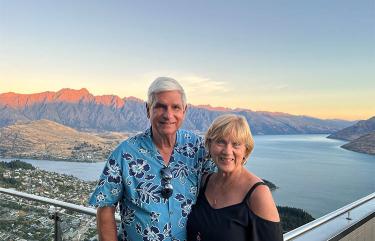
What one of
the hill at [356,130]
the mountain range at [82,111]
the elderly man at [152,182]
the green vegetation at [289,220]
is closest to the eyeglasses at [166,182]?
the elderly man at [152,182]

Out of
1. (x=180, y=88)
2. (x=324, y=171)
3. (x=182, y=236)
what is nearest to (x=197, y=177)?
(x=182, y=236)

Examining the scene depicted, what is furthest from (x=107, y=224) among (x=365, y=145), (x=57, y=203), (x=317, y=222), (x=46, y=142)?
(x=365, y=145)

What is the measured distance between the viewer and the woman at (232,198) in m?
1.19

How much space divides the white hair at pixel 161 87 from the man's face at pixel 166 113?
1 cm

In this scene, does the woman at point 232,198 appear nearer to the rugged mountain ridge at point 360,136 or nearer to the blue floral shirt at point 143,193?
the blue floral shirt at point 143,193

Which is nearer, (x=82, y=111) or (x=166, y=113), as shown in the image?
(x=166, y=113)

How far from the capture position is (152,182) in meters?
1.34

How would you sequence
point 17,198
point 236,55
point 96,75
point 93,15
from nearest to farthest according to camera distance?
1. point 17,198
2. point 93,15
3. point 236,55
4. point 96,75

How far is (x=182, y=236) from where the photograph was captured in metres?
1.36

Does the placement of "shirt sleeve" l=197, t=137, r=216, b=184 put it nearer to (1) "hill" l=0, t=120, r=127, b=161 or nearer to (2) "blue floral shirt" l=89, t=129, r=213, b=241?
(2) "blue floral shirt" l=89, t=129, r=213, b=241

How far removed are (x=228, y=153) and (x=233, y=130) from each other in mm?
87

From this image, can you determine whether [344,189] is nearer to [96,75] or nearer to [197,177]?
[197,177]

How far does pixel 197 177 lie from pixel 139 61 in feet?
120

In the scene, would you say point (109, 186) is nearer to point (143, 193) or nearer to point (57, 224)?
point (143, 193)
